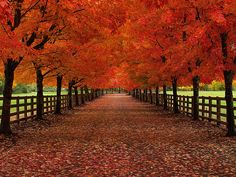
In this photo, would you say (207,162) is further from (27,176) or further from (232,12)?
(232,12)

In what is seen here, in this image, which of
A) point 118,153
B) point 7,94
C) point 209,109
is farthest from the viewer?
point 209,109

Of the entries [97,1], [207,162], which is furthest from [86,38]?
[207,162]

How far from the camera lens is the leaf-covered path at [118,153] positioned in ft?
30.0

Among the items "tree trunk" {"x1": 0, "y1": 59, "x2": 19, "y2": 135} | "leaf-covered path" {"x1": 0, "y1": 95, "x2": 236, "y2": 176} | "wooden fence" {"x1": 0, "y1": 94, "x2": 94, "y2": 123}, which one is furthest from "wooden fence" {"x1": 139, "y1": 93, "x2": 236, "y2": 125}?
"wooden fence" {"x1": 0, "y1": 94, "x2": 94, "y2": 123}

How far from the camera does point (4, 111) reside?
16.3m

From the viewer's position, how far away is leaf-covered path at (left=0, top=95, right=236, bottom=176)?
360 inches

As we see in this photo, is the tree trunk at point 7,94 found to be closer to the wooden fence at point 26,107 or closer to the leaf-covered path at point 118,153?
Result: the leaf-covered path at point 118,153

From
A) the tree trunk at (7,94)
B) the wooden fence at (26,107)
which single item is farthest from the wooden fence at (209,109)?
the wooden fence at (26,107)

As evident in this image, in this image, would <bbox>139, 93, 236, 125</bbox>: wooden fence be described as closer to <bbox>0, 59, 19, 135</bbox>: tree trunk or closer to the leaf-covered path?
the leaf-covered path

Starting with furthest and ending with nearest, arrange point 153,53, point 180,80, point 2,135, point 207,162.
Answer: point 180,80 < point 153,53 < point 2,135 < point 207,162

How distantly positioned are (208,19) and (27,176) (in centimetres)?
914

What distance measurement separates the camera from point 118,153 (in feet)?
37.5

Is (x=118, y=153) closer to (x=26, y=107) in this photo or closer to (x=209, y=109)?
(x=209, y=109)

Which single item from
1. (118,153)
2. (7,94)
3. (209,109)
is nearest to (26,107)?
(7,94)
